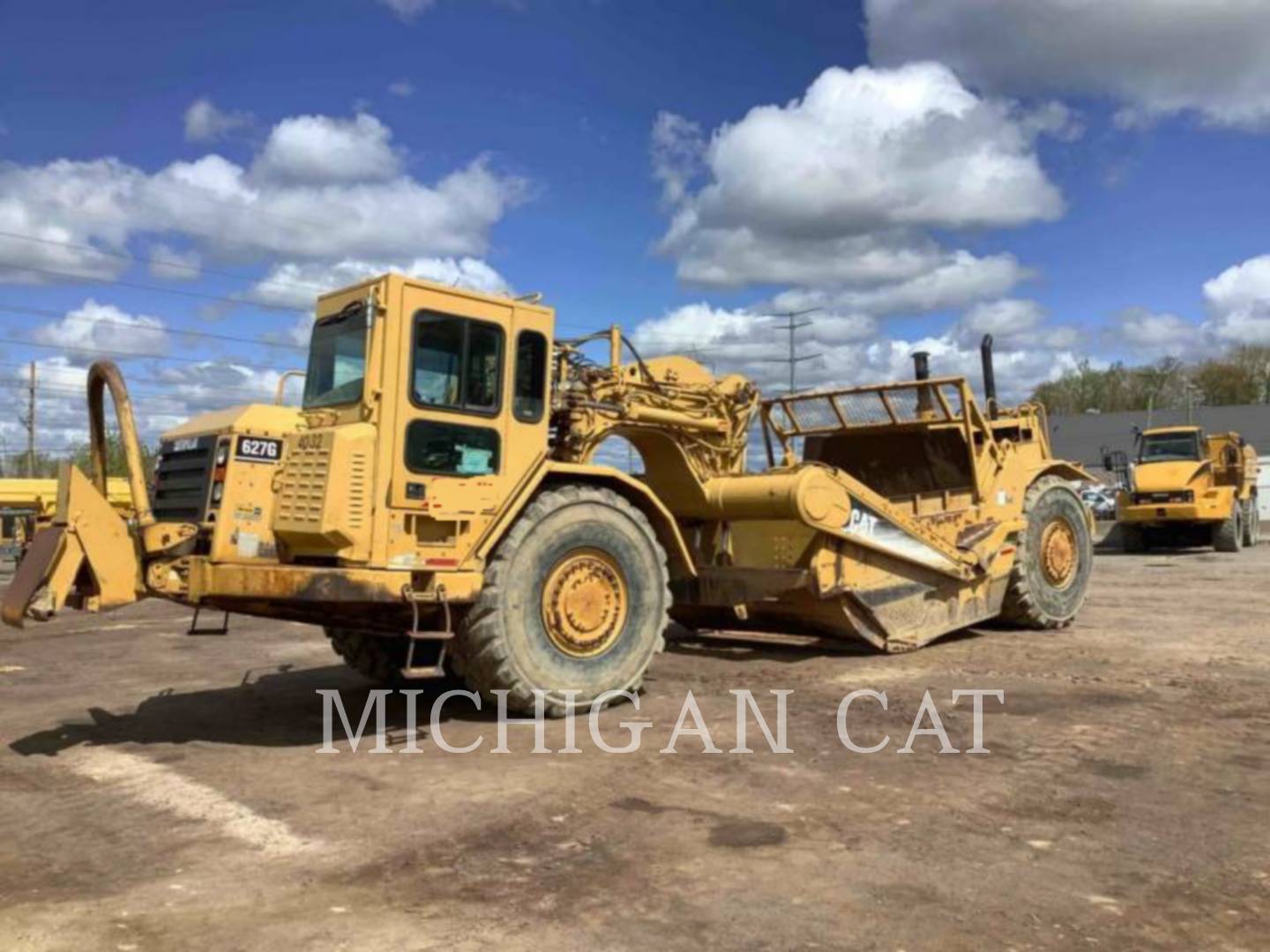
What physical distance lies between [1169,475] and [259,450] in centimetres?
2116

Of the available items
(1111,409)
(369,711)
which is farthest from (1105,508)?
(369,711)

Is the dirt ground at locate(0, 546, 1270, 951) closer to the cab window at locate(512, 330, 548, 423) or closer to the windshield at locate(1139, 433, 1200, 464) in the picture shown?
the cab window at locate(512, 330, 548, 423)

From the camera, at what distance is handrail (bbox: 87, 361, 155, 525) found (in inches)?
262

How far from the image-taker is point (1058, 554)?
1156 centimetres

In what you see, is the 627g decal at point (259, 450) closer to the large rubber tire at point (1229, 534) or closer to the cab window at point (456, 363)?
the cab window at point (456, 363)

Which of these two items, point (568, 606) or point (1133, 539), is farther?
point (1133, 539)

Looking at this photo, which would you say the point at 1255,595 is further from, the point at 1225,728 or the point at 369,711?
the point at 369,711

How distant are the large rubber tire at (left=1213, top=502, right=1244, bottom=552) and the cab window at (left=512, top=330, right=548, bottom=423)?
2042 cm

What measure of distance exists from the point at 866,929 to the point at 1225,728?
4.03 meters

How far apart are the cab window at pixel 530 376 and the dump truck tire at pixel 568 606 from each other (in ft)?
1.84

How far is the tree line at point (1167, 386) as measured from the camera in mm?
71125

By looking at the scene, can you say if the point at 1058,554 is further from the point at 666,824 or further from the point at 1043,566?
the point at 666,824

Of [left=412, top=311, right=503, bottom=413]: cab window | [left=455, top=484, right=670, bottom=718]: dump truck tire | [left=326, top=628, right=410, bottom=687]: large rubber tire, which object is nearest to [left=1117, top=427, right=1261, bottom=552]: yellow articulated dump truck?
[left=455, top=484, right=670, bottom=718]: dump truck tire

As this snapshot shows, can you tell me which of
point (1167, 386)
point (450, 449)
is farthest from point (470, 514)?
point (1167, 386)
